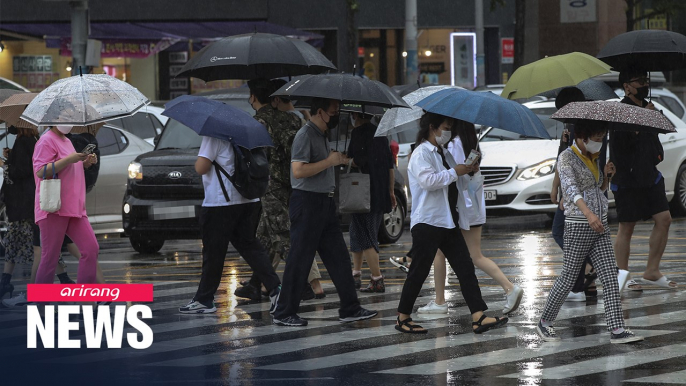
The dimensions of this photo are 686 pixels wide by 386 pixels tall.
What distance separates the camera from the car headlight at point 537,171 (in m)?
17.0

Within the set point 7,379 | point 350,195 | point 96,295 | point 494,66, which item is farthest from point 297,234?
point 494,66

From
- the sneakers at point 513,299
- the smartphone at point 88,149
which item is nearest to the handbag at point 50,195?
the smartphone at point 88,149

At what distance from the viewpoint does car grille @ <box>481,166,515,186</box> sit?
17.1 meters

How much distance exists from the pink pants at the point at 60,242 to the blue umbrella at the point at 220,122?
45.9 inches

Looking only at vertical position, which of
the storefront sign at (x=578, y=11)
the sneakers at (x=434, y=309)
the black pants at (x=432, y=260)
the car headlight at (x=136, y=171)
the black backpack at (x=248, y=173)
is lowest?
the sneakers at (x=434, y=309)

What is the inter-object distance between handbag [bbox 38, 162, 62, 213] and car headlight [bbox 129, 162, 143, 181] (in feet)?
16.7

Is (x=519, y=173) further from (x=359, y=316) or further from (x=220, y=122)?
(x=220, y=122)

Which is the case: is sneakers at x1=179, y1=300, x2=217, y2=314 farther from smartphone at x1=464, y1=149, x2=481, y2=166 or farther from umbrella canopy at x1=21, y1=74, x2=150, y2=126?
smartphone at x1=464, y1=149, x2=481, y2=166

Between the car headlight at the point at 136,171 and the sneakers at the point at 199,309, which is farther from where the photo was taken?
the car headlight at the point at 136,171

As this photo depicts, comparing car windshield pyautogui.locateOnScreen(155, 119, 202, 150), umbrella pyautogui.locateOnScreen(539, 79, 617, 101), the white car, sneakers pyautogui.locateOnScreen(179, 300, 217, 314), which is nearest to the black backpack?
sneakers pyautogui.locateOnScreen(179, 300, 217, 314)

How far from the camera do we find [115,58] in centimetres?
3341

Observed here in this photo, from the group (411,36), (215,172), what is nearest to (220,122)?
(215,172)

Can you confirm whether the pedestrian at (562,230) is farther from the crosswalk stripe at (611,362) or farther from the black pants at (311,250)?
the crosswalk stripe at (611,362)

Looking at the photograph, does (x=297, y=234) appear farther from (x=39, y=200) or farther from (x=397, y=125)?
(x=39, y=200)
